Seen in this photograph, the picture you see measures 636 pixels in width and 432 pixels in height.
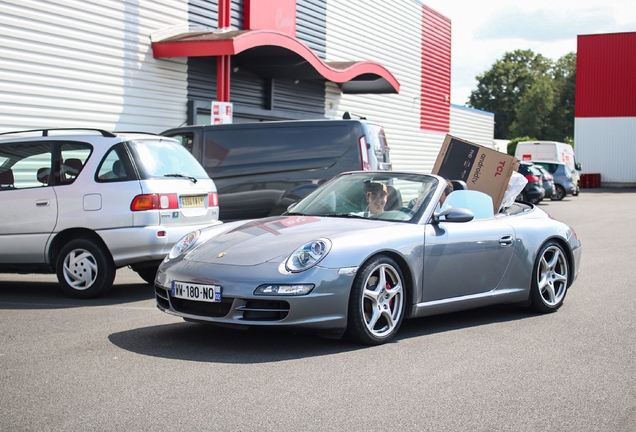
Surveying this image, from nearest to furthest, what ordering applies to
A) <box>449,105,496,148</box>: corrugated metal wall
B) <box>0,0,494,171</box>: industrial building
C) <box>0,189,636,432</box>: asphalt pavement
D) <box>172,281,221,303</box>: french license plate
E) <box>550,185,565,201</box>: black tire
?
<box>0,189,636,432</box>: asphalt pavement
<box>172,281,221,303</box>: french license plate
<box>0,0,494,171</box>: industrial building
<box>550,185,565,201</box>: black tire
<box>449,105,496,148</box>: corrugated metal wall

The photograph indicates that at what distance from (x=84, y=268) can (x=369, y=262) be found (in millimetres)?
3521

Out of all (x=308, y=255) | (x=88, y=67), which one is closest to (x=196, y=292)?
(x=308, y=255)

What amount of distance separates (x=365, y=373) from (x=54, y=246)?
4382mm

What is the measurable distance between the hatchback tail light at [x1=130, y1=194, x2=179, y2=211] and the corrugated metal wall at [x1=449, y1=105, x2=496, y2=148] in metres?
27.9

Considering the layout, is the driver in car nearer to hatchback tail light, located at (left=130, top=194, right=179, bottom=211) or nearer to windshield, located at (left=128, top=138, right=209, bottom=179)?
hatchback tail light, located at (left=130, top=194, right=179, bottom=211)

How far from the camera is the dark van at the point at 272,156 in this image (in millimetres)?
11883

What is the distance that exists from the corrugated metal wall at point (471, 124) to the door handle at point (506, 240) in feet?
93.7

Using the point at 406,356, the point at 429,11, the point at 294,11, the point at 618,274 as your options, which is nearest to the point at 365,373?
the point at 406,356

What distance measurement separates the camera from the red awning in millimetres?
15906

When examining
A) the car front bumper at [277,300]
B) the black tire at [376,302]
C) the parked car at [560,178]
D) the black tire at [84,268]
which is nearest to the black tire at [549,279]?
the black tire at [376,302]

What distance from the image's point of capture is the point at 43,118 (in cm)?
1395

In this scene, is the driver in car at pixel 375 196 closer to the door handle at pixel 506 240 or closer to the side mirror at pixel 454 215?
the side mirror at pixel 454 215

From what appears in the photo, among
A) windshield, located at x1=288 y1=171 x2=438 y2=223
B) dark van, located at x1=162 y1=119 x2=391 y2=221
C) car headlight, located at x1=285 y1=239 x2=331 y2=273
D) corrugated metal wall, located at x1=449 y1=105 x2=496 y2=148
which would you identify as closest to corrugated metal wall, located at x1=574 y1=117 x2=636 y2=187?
corrugated metal wall, located at x1=449 y1=105 x2=496 y2=148

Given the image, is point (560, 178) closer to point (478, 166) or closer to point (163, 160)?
point (478, 166)
